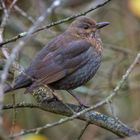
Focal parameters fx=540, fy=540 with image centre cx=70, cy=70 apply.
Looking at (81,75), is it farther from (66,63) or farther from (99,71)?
(99,71)

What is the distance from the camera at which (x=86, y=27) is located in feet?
17.9

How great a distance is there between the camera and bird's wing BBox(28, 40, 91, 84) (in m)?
4.77

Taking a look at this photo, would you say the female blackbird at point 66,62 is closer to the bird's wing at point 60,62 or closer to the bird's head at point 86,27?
the bird's wing at point 60,62

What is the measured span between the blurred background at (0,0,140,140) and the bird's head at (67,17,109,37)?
0.71m

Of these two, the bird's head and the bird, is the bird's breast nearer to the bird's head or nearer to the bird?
the bird

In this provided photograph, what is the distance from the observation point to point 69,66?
4.99 m

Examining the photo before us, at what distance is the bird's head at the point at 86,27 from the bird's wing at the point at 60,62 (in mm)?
252

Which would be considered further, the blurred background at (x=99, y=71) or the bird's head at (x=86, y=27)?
the blurred background at (x=99, y=71)

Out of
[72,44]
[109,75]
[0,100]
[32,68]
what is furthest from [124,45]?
[0,100]

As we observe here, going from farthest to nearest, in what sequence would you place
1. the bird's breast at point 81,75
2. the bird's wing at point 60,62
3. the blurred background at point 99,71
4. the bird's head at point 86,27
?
1. the blurred background at point 99,71
2. the bird's head at point 86,27
3. the bird's breast at point 81,75
4. the bird's wing at point 60,62

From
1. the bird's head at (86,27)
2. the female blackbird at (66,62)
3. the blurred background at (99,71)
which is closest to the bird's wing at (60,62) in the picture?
the female blackbird at (66,62)

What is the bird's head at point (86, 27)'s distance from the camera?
5410 millimetres

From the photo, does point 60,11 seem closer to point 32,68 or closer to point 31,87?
point 32,68

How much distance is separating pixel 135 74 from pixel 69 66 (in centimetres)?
174
